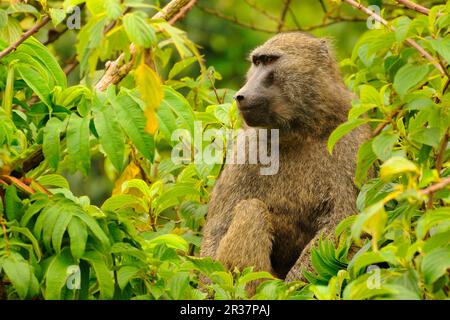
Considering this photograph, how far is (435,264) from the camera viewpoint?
309 cm

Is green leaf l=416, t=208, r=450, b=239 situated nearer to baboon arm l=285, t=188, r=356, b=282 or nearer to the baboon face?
baboon arm l=285, t=188, r=356, b=282

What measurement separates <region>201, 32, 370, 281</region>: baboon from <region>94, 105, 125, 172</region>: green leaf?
192 centimetres

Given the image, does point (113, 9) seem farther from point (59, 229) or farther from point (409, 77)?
point (409, 77)

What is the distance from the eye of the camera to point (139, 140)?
3.53m

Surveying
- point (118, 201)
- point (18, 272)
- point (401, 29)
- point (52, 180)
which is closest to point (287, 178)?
point (118, 201)

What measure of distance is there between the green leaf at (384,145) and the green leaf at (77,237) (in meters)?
1.12

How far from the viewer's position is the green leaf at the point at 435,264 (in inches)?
121

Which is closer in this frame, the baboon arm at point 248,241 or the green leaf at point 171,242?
the green leaf at point 171,242

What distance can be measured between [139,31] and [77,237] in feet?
2.64

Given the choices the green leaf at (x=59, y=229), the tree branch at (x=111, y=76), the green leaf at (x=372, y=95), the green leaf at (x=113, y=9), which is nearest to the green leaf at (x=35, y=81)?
the tree branch at (x=111, y=76)

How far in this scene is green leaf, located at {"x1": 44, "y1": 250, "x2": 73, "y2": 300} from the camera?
3.33m

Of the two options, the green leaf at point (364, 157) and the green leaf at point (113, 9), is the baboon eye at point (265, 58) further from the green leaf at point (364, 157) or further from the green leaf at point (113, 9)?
the green leaf at point (113, 9)

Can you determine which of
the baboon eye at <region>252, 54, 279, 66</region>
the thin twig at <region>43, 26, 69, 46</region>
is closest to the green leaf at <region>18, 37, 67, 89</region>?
the baboon eye at <region>252, 54, 279, 66</region>
